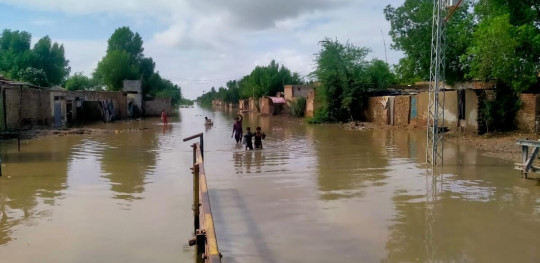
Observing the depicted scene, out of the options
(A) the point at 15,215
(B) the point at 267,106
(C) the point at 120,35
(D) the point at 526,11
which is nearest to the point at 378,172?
(A) the point at 15,215

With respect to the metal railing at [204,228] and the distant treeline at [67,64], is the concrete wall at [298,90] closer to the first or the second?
the distant treeline at [67,64]

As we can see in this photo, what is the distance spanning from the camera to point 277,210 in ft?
27.6

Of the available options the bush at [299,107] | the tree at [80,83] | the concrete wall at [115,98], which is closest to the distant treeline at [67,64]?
the tree at [80,83]

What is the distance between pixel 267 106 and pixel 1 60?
1283 inches

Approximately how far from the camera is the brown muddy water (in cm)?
635

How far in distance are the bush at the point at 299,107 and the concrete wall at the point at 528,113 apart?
90.6 feet

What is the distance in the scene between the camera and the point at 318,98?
38719 mm

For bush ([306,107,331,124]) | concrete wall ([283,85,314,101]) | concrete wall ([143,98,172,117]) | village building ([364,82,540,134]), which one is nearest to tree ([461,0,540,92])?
village building ([364,82,540,134])

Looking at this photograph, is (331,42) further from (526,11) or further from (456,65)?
(526,11)

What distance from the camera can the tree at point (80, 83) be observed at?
59.8 m

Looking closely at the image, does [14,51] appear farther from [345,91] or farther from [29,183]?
[29,183]

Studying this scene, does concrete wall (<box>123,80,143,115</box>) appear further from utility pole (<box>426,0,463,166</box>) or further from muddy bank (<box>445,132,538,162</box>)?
utility pole (<box>426,0,463,166</box>)

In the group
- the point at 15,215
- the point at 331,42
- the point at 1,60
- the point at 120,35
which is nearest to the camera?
the point at 15,215

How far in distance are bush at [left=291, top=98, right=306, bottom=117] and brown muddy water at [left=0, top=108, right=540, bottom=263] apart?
32350 millimetres
